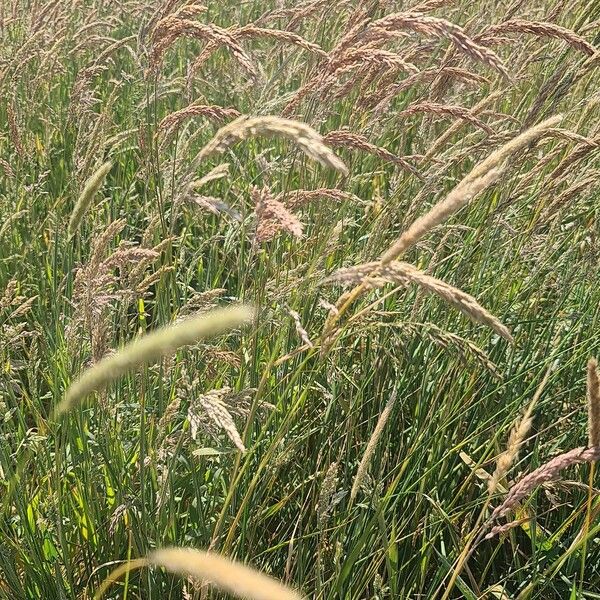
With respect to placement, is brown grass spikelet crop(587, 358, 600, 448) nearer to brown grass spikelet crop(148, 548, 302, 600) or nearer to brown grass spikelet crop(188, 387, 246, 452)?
brown grass spikelet crop(188, 387, 246, 452)

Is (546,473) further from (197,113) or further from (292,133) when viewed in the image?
(197,113)

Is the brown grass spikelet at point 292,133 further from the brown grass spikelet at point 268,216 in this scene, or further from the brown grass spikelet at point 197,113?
the brown grass spikelet at point 197,113

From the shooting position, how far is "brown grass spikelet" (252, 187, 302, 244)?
1270mm

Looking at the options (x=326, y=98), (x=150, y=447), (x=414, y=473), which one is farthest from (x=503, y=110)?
(x=150, y=447)

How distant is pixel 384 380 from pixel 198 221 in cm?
128

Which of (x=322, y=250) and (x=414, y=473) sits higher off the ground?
(x=322, y=250)

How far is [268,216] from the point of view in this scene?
138 centimetres

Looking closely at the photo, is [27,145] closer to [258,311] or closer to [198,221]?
[198,221]

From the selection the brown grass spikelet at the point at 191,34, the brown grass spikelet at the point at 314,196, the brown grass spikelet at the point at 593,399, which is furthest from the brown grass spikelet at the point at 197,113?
the brown grass spikelet at the point at 593,399

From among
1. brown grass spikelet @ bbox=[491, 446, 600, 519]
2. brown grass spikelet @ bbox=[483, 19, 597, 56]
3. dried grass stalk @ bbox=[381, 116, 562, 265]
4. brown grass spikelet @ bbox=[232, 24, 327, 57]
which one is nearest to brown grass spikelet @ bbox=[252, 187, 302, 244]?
dried grass stalk @ bbox=[381, 116, 562, 265]

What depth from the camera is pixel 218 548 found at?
168 cm

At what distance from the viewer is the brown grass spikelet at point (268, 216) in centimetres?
127

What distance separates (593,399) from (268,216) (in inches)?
24.0

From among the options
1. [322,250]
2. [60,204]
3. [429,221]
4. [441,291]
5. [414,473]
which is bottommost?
[414,473]
